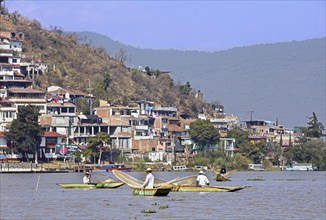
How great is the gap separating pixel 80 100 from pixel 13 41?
18.3 metres

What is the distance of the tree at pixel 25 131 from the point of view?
393ft

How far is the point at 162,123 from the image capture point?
5901 inches

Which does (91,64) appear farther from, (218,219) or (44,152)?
(218,219)

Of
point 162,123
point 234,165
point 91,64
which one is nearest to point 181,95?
point 91,64

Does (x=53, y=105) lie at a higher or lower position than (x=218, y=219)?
higher

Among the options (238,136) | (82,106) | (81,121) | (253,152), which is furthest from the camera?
(238,136)

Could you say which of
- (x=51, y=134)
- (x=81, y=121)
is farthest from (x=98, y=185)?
(x=81, y=121)

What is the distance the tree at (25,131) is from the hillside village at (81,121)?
2357 millimetres

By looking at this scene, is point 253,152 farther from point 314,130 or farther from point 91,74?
point 91,74

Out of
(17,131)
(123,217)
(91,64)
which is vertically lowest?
(123,217)

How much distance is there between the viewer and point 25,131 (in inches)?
4727

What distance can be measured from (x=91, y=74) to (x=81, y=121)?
34.4 metres

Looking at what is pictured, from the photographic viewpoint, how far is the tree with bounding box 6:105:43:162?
393 feet

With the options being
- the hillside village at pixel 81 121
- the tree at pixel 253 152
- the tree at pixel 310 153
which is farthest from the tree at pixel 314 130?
the tree at pixel 253 152
